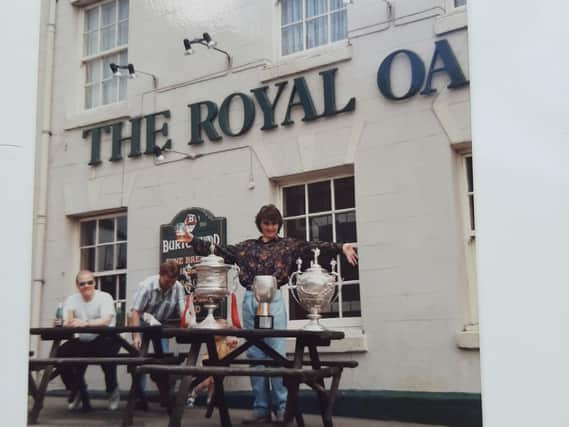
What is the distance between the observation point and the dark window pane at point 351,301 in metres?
5.92

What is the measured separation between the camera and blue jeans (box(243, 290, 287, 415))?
4.85 m

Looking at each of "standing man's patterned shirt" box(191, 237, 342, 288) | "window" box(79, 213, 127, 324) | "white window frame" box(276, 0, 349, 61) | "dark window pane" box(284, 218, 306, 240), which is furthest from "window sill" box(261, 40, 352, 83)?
"window" box(79, 213, 127, 324)

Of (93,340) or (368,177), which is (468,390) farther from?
(93,340)

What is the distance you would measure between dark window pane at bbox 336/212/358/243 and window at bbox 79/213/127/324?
7.04 feet

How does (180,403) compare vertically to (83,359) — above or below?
below

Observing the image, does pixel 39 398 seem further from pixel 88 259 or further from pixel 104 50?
pixel 104 50

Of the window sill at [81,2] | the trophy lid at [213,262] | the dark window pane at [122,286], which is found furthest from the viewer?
the window sill at [81,2]

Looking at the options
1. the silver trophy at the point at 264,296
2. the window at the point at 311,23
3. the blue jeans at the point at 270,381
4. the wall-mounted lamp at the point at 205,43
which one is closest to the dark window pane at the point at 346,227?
the blue jeans at the point at 270,381

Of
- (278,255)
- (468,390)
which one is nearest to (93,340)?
(278,255)

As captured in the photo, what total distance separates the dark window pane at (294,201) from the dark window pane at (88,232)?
6.87ft

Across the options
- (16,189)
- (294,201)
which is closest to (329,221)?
(294,201)

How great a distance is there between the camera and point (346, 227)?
6059 mm

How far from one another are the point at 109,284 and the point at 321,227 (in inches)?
87.4

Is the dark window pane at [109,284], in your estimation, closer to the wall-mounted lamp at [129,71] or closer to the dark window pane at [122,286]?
the dark window pane at [122,286]
